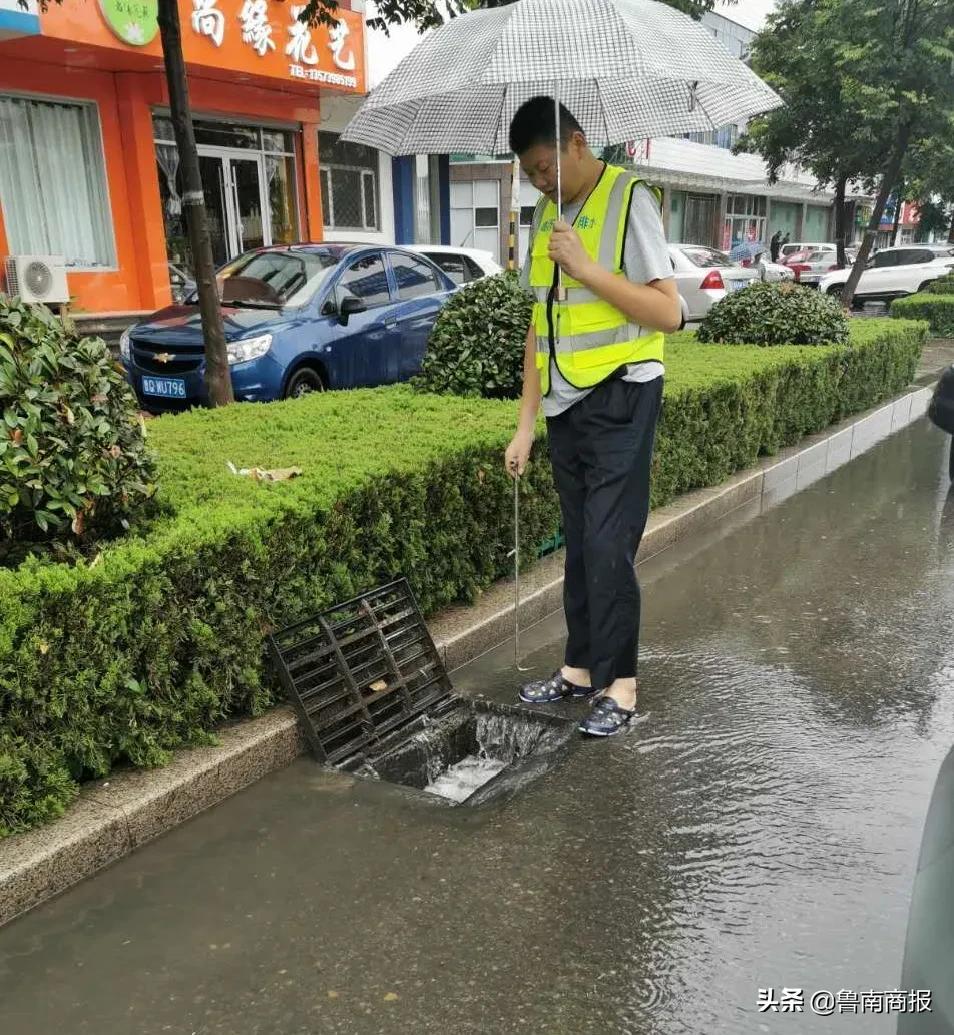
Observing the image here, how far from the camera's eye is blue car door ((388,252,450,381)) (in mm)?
9406

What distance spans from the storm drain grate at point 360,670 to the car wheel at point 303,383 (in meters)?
4.67

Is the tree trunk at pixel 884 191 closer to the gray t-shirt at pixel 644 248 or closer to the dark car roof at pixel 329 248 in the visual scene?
the dark car roof at pixel 329 248

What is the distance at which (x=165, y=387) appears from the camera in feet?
26.3

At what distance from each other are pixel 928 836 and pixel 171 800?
83.5 inches

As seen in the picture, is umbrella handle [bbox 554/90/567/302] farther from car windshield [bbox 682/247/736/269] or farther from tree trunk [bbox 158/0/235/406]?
car windshield [bbox 682/247/736/269]

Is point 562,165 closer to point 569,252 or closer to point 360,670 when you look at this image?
point 569,252

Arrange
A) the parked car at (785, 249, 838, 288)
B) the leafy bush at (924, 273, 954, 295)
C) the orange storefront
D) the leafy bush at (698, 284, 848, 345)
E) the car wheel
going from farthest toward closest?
1. the parked car at (785, 249, 838, 288)
2. the leafy bush at (924, 273, 954, 295)
3. the orange storefront
4. the leafy bush at (698, 284, 848, 345)
5. the car wheel

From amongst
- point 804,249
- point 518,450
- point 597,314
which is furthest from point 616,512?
point 804,249

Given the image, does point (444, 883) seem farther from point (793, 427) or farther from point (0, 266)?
point (0, 266)

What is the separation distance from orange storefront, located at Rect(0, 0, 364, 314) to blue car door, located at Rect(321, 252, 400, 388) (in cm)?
466

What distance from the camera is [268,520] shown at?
3.27 meters

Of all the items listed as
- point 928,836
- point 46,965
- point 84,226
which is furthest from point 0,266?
point 928,836

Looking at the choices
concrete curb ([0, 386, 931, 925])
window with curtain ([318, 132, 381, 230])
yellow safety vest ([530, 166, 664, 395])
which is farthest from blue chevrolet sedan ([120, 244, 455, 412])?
window with curtain ([318, 132, 381, 230])

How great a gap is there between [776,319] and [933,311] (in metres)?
10.9
